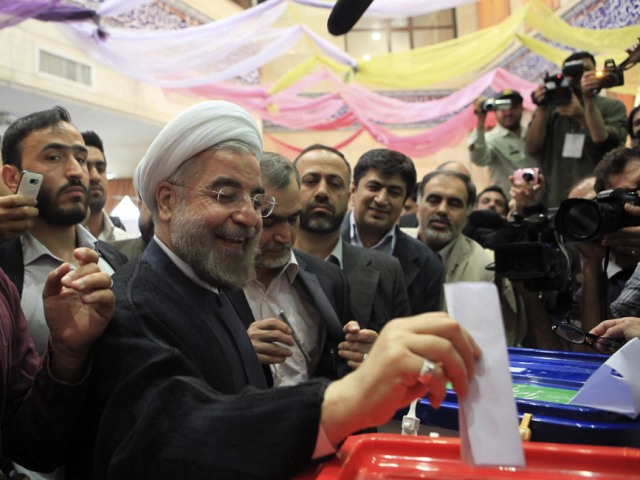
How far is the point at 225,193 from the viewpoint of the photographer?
4.02 ft

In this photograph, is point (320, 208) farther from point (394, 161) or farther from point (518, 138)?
point (518, 138)

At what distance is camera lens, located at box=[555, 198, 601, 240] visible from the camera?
160 cm

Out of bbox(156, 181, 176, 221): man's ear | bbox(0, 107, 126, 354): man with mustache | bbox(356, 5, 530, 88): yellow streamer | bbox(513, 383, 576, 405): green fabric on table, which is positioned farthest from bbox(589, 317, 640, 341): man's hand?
bbox(356, 5, 530, 88): yellow streamer

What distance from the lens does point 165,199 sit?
1.30 m

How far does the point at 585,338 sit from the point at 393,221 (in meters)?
1.32

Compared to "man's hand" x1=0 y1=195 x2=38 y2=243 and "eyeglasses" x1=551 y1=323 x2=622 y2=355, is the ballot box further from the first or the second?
"man's hand" x1=0 y1=195 x2=38 y2=243

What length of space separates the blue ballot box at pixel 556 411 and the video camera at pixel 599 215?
340 millimetres

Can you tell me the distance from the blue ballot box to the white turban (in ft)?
2.17

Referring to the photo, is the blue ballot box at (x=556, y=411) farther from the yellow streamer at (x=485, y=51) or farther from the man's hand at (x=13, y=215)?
the yellow streamer at (x=485, y=51)

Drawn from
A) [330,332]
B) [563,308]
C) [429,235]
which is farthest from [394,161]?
[330,332]

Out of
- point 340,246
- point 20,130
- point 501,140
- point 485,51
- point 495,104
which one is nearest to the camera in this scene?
point 20,130

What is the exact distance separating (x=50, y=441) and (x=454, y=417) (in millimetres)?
720

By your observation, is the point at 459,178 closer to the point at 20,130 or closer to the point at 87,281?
the point at 20,130

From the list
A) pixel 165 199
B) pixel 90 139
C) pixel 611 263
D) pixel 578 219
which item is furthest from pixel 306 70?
pixel 165 199
